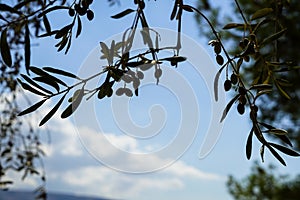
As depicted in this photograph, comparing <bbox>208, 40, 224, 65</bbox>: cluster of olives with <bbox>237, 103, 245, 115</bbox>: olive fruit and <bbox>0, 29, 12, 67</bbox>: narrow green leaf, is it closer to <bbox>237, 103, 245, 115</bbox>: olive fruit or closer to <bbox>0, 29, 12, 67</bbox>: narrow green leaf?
<bbox>237, 103, 245, 115</bbox>: olive fruit

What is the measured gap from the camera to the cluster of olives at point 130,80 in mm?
415

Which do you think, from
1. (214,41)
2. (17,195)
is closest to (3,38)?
(214,41)

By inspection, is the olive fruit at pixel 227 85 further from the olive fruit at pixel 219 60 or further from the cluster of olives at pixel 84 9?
the cluster of olives at pixel 84 9

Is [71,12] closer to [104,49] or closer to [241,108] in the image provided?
[104,49]

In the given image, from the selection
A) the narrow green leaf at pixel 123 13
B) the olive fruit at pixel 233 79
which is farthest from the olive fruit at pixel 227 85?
the narrow green leaf at pixel 123 13

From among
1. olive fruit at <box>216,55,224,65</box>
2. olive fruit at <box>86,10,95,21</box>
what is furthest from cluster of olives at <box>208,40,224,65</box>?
olive fruit at <box>86,10,95,21</box>

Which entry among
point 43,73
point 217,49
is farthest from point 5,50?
point 217,49

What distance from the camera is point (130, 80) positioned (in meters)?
0.42

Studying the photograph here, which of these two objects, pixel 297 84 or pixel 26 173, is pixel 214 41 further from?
pixel 297 84

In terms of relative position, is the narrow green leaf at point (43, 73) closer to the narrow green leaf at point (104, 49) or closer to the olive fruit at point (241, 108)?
the narrow green leaf at point (104, 49)

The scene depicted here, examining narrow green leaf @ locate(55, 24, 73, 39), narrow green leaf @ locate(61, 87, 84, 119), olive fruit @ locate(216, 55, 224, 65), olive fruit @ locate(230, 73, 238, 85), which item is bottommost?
narrow green leaf @ locate(61, 87, 84, 119)

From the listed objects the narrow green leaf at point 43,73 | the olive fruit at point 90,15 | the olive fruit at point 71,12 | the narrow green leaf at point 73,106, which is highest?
the olive fruit at point 71,12

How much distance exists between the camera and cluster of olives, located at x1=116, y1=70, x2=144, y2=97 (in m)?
0.41

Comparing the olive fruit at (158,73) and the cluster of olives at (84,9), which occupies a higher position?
the cluster of olives at (84,9)
